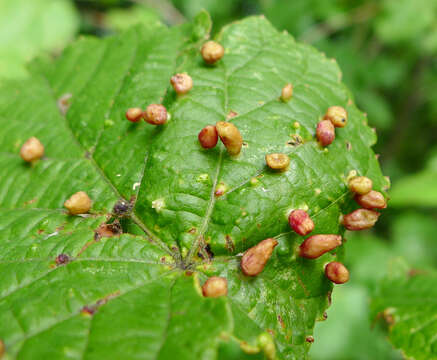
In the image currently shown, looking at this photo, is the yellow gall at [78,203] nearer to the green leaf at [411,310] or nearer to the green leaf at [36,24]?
the green leaf at [411,310]

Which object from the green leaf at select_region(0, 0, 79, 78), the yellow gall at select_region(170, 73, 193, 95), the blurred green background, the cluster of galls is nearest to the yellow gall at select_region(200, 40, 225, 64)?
the cluster of galls

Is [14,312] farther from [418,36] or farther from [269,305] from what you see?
[418,36]

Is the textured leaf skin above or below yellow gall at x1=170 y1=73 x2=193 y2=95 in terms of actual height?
below

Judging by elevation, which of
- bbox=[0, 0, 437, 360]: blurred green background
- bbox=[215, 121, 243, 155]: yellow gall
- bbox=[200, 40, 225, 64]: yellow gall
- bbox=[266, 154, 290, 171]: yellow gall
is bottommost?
bbox=[0, 0, 437, 360]: blurred green background

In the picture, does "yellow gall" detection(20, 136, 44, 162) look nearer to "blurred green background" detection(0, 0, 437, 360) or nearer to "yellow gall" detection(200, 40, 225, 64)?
"yellow gall" detection(200, 40, 225, 64)

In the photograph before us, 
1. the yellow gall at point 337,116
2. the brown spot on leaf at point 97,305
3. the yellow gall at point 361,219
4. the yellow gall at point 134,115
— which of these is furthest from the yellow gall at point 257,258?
the yellow gall at point 134,115

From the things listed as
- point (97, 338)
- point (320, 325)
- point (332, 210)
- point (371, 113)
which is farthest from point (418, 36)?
point (97, 338)
